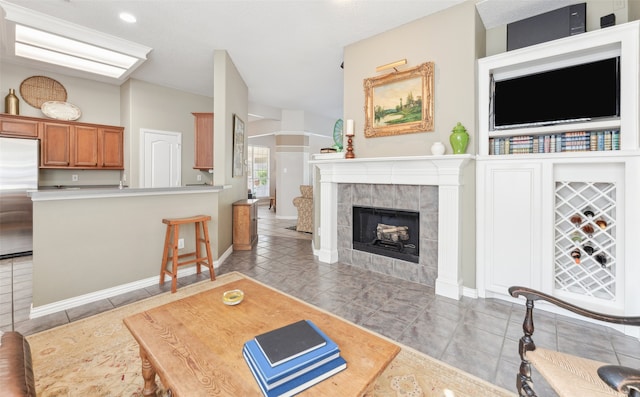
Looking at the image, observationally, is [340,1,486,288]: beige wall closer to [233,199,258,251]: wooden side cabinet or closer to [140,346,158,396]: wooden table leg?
[233,199,258,251]: wooden side cabinet

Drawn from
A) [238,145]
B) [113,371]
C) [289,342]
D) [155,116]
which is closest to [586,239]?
[289,342]

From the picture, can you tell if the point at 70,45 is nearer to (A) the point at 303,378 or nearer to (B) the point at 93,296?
(B) the point at 93,296

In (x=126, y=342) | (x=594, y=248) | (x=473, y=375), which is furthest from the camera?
(x=594, y=248)

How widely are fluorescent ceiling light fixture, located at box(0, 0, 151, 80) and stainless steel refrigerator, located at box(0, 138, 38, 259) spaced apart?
1.27 m

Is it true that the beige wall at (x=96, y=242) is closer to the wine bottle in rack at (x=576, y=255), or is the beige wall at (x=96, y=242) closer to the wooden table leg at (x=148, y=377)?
the wooden table leg at (x=148, y=377)

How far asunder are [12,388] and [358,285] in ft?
8.47

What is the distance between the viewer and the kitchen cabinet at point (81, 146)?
421cm

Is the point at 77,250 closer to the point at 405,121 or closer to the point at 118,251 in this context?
the point at 118,251

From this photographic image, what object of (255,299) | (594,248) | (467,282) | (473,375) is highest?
(594,248)

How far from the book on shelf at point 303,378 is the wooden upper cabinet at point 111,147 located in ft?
17.0

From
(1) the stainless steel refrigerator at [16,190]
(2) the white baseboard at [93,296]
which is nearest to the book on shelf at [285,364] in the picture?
(2) the white baseboard at [93,296]

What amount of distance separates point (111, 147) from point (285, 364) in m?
5.41

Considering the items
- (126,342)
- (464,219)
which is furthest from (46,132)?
(464,219)

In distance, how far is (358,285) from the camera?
9.78 ft
